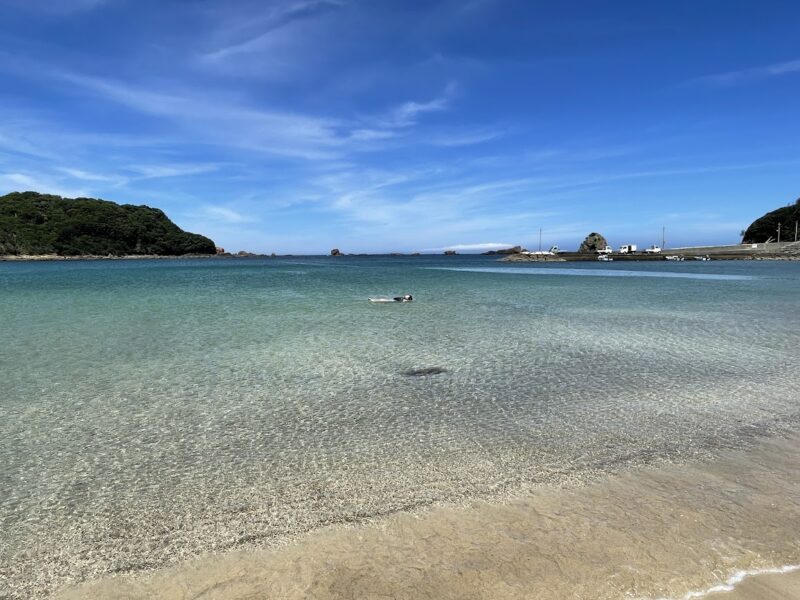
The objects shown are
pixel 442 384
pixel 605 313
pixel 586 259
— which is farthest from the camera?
pixel 586 259

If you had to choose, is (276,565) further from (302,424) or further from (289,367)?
(289,367)

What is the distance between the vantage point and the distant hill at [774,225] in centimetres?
11644

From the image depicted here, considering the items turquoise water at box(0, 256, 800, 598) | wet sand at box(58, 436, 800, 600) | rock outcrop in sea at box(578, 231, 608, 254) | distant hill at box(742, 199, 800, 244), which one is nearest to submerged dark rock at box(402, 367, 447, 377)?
turquoise water at box(0, 256, 800, 598)

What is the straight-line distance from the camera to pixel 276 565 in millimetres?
3619

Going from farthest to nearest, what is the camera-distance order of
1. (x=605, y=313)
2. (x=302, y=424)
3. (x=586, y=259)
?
(x=586, y=259)
(x=605, y=313)
(x=302, y=424)

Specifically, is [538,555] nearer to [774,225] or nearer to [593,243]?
[593,243]

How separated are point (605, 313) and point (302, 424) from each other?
15515 mm

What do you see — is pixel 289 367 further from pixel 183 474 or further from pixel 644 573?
pixel 644 573

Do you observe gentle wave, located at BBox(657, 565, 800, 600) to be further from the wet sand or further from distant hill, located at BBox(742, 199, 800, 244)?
distant hill, located at BBox(742, 199, 800, 244)

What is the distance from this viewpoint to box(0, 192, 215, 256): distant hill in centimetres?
12270

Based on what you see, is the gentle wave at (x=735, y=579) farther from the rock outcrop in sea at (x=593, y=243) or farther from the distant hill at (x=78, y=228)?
the distant hill at (x=78, y=228)

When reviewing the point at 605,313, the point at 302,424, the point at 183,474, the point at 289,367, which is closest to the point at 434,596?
the point at 183,474

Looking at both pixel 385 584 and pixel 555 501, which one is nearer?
pixel 385 584

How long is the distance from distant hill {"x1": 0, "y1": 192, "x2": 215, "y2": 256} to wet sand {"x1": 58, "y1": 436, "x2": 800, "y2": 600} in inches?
5737
